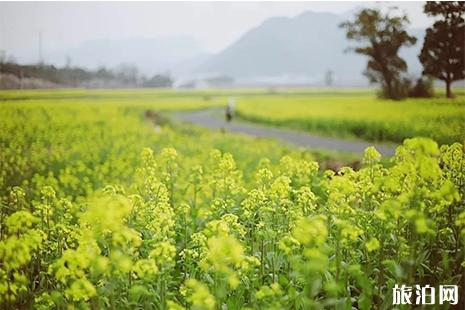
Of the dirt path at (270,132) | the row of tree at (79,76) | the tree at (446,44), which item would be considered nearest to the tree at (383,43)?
the tree at (446,44)

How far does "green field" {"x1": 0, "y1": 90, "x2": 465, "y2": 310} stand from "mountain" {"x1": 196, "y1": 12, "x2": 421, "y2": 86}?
0.34m

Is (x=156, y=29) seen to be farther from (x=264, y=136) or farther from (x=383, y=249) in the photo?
(x=383, y=249)

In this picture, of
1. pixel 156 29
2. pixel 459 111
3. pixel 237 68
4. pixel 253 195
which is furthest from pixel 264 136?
pixel 253 195

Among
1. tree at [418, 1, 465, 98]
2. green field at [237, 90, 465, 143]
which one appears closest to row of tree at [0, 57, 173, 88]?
green field at [237, 90, 465, 143]

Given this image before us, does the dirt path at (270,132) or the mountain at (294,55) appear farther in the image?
the dirt path at (270,132)

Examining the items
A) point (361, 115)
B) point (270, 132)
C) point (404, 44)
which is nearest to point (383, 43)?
point (404, 44)

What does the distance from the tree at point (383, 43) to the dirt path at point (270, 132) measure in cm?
63

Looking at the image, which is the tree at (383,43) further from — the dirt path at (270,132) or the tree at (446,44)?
the dirt path at (270,132)

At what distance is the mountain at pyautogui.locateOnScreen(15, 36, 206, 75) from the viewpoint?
527 cm

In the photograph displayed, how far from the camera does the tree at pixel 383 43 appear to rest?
488 centimetres

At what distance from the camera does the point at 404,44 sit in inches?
192

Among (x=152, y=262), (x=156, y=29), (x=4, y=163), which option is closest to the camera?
(x=152, y=262)

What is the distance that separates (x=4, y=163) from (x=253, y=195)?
9.27 feet

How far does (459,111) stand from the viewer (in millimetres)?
4566
